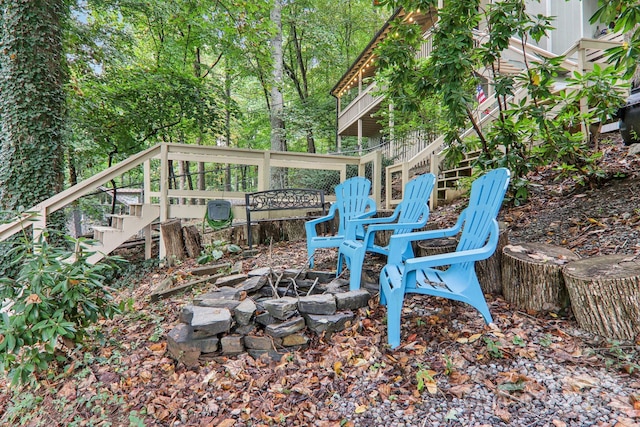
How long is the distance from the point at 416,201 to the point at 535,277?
0.99 m

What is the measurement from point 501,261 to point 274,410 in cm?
171

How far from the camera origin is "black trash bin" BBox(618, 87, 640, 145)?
2.79m

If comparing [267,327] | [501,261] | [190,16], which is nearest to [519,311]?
[501,261]

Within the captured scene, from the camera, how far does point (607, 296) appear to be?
1592mm

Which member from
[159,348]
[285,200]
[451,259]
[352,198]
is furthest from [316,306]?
[285,200]

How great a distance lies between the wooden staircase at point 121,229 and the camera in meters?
3.90

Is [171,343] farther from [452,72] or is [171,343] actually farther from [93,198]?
[93,198]

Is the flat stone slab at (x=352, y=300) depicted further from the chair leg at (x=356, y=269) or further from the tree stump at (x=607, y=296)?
the tree stump at (x=607, y=296)

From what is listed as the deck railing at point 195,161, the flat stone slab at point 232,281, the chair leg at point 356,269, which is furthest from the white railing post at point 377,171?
the flat stone slab at point 232,281

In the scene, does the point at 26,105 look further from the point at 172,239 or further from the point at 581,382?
the point at 581,382

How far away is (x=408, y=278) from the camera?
175cm

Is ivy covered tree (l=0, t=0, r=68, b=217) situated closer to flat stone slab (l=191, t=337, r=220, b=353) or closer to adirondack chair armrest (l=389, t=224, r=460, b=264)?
flat stone slab (l=191, t=337, r=220, b=353)

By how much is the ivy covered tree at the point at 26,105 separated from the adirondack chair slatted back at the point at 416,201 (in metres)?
4.60

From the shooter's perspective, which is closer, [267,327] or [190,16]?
[267,327]
